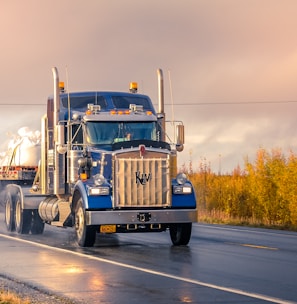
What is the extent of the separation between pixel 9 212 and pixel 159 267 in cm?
1250

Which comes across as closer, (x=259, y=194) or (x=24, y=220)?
(x=24, y=220)

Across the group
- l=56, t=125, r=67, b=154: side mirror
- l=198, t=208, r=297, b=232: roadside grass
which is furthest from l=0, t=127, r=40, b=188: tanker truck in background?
l=198, t=208, r=297, b=232: roadside grass

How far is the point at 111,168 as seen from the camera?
21.2m

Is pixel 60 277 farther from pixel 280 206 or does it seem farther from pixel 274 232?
pixel 280 206

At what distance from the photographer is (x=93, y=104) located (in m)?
23.9

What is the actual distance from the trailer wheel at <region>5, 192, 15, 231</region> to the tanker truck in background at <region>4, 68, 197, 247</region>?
2.87 metres

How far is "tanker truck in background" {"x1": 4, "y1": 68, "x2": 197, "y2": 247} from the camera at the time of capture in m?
20.9

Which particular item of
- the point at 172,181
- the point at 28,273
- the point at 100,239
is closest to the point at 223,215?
the point at 100,239

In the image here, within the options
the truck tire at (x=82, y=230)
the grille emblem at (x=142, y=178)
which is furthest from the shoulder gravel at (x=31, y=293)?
the grille emblem at (x=142, y=178)

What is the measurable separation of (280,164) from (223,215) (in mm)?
3984

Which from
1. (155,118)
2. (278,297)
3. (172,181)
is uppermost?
(155,118)

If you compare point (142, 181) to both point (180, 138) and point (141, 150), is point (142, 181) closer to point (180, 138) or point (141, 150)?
point (141, 150)

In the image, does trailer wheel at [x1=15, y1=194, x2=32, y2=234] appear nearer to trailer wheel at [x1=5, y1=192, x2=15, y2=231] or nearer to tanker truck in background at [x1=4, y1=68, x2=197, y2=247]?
trailer wheel at [x1=5, y1=192, x2=15, y2=231]

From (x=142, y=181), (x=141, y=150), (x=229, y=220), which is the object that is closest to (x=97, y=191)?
(x=142, y=181)
